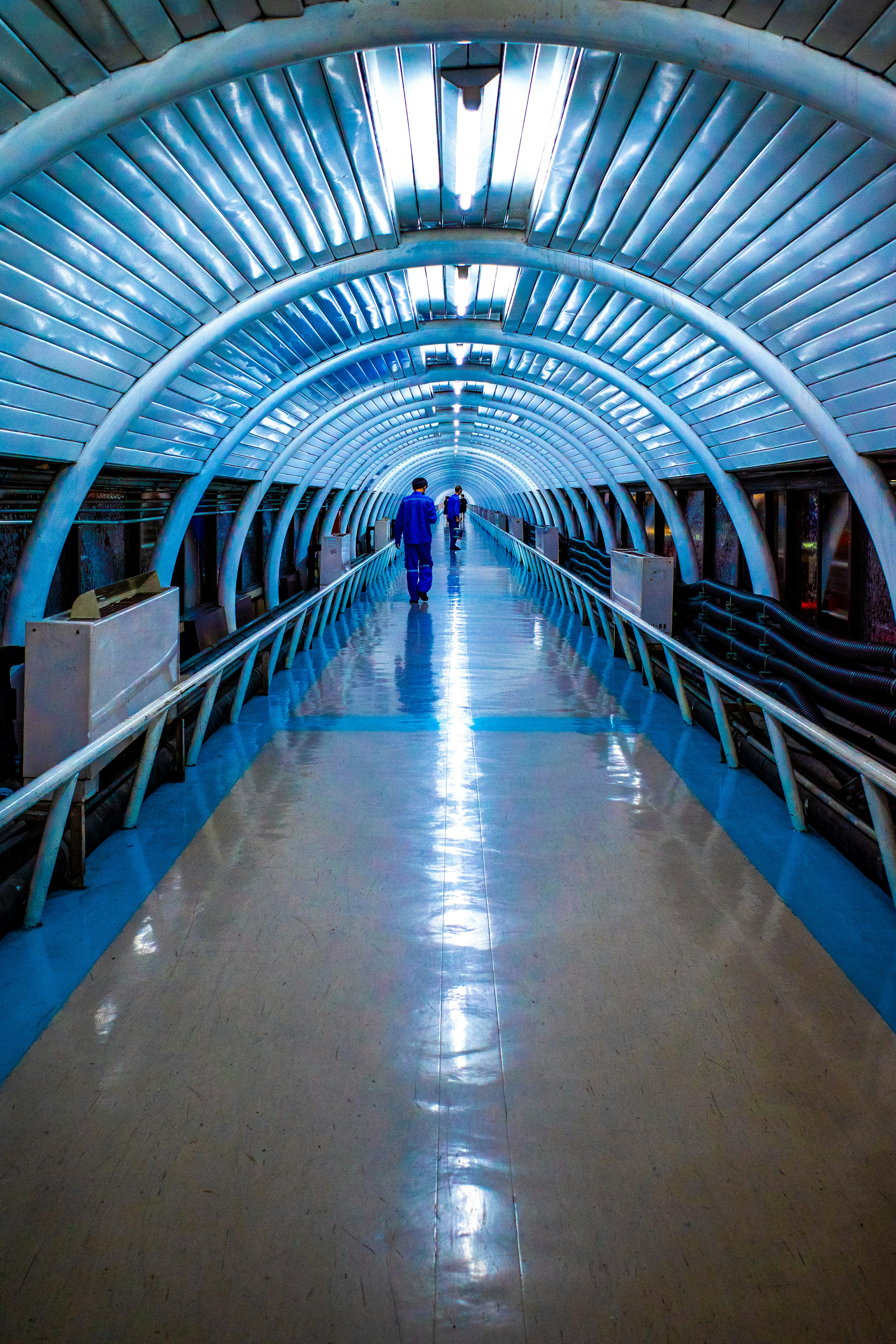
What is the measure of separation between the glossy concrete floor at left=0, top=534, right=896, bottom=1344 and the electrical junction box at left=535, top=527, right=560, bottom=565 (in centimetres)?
1358

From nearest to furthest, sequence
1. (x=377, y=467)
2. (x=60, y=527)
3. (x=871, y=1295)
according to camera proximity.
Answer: (x=871, y=1295)
(x=60, y=527)
(x=377, y=467)

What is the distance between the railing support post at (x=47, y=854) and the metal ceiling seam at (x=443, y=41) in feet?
8.31

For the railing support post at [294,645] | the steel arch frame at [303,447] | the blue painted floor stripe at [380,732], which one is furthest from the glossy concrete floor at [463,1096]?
the steel arch frame at [303,447]

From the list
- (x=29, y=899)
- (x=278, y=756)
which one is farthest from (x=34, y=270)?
(x=29, y=899)

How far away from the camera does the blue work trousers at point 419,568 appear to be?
15.4 meters

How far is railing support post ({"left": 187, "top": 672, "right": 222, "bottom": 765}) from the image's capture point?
6113 millimetres

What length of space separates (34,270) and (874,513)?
5850mm

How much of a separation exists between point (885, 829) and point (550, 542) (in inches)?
597

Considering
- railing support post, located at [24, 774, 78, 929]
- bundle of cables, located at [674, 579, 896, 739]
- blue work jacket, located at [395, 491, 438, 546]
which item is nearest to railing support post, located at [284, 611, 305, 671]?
blue work jacket, located at [395, 491, 438, 546]

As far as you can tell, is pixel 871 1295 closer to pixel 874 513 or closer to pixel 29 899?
pixel 29 899

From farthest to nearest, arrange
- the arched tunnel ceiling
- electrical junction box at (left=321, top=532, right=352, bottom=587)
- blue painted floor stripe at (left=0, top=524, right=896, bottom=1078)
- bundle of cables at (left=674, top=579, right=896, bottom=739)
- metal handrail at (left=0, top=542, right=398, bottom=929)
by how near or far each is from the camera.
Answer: electrical junction box at (left=321, top=532, right=352, bottom=587)
bundle of cables at (left=674, top=579, right=896, bottom=739)
the arched tunnel ceiling
metal handrail at (left=0, top=542, right=398, bottom=929)
blue painted floor stripe at (left=0, top=524, right=896, bottom=1078)

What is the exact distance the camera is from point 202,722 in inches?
246

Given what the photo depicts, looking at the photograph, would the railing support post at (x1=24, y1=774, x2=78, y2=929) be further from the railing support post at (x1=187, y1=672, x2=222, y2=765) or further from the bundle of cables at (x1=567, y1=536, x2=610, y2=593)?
the bundle of cables at (x1=567, y1=536, x2=610, y2=593)

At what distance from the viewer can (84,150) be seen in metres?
4.89
